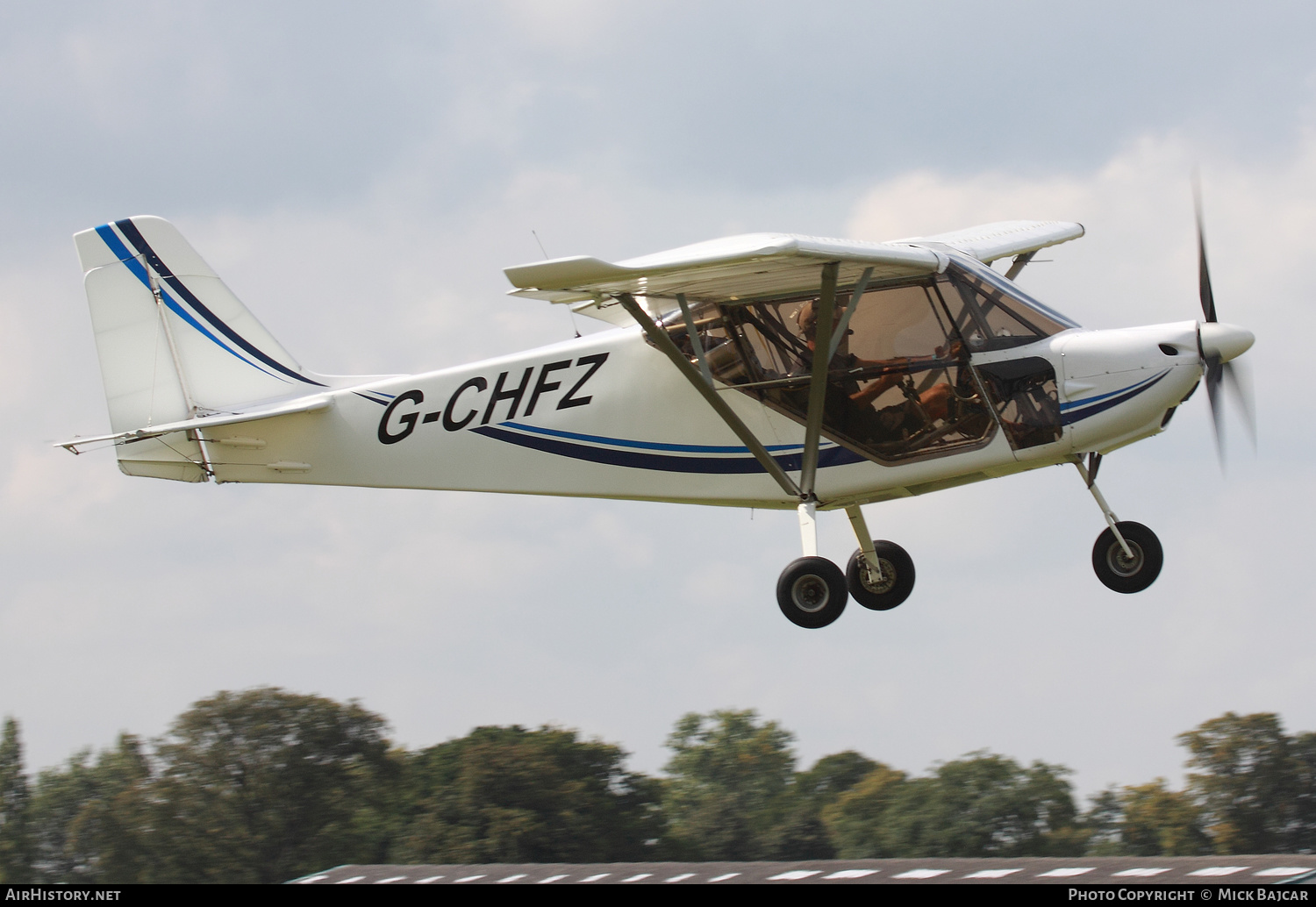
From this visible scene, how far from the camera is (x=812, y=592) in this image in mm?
11750

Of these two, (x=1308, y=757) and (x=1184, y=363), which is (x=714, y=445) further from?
(x=1308, y=757)

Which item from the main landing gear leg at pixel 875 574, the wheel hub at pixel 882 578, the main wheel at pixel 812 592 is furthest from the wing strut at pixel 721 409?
the wheel hub at pixel 882 578

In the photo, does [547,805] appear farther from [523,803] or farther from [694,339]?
[694,339]

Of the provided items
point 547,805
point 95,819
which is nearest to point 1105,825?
point 547,805

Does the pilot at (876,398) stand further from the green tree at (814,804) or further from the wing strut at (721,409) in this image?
the green tree at (814,804)

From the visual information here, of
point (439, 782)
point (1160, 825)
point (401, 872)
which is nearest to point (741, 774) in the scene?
point (439, 782)

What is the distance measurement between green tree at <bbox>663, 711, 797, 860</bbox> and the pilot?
5513cm

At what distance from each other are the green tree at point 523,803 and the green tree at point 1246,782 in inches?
942

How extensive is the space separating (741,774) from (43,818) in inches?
1324

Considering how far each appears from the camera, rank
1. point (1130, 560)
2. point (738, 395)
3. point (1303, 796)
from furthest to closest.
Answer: point (1303, 796) < point (738, 395) < point (1130, 560)

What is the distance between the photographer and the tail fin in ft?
44.2

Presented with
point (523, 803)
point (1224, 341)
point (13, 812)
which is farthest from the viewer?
point (13, 812)

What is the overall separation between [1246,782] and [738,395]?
181ft

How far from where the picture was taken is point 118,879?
61.1 m
